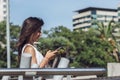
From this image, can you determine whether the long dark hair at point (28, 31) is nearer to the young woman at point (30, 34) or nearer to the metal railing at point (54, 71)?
the young woman at point (30, 34)

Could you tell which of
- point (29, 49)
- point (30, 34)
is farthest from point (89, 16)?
point (29, 49)

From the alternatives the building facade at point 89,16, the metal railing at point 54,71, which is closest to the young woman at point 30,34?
the metal railing at point 54,71

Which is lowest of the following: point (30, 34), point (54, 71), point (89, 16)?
point (54, 71)

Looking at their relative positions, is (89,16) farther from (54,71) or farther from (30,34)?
(54,71)

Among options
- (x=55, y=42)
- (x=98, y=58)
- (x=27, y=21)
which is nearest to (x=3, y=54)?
(x=55, y=42)

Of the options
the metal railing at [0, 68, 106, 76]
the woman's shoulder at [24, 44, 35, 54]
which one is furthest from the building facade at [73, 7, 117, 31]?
the metal railing at [0, 68, 106, 76]

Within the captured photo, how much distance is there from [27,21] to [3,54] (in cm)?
4783

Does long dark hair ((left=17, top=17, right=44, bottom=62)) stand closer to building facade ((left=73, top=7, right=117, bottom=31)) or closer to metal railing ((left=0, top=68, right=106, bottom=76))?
metal railing ((left=0, top=68, right=106, bottom=76))

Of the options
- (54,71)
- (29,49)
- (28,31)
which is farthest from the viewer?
(28,31)

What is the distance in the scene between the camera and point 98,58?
5588 centimetres

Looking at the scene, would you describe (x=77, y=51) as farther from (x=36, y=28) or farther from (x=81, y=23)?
(x=81, y=23)

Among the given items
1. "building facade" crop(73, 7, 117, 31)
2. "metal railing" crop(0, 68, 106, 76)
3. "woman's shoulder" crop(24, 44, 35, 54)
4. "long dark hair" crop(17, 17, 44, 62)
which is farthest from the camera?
"building facade" crop(73, 7, 117, 31)

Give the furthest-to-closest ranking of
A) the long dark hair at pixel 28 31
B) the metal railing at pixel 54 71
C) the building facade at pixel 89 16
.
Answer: the building facade at pixel 89 16 → the long dark hair at pixel 28 31 → the metal railing at pixel 54 71

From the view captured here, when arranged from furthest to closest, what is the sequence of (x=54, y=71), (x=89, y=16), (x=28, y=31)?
(x=89, y=16) < (x=28, y=31) < (x=54, y=71)
